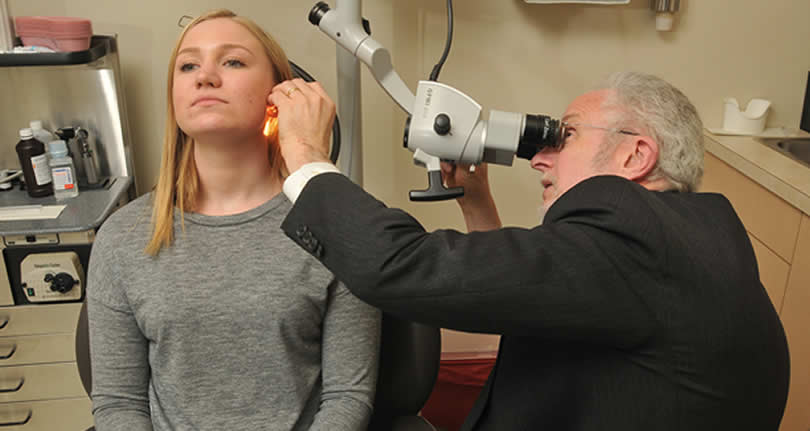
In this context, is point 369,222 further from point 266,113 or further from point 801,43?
point 801,43

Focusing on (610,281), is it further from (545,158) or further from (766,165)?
(766,165)

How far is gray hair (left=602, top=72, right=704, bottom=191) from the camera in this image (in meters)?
1.00

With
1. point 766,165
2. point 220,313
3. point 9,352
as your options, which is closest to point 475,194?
point 220,313

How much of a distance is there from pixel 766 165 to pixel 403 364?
137 cm

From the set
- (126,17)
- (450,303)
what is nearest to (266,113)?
(450,303)

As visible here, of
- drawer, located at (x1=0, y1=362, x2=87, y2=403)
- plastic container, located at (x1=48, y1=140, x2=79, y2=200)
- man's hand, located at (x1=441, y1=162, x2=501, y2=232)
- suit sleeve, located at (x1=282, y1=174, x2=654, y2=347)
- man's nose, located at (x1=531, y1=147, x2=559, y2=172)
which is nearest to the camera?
suit sleeve, located at (x1=282, y1=174, x2=654, y2=347)

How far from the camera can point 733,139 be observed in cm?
223

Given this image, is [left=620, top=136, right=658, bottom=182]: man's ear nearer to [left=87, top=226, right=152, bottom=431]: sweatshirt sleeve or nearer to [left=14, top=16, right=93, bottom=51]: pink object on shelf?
[left=87, top=226, right=152, bottom=431]: sweatshirt sleeve

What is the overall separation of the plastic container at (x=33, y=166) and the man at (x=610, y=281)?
118 centimetres

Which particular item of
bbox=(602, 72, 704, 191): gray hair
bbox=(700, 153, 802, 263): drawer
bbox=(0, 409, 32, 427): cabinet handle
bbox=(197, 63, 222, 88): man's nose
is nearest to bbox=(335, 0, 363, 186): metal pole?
bbox=(197, 63, 222, 88): man's nose

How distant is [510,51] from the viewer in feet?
7.18

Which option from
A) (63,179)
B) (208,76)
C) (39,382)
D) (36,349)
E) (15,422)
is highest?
(208,76)

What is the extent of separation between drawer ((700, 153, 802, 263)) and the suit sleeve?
1253 millimetres

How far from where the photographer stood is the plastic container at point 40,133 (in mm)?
1921
